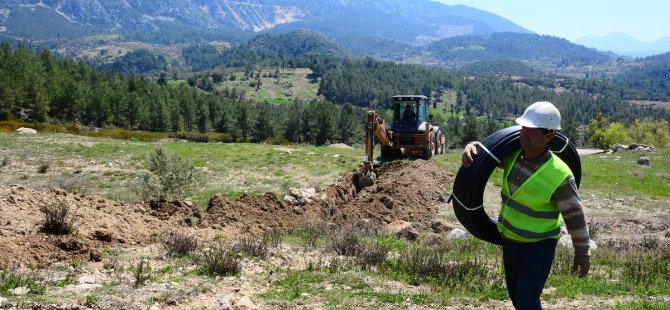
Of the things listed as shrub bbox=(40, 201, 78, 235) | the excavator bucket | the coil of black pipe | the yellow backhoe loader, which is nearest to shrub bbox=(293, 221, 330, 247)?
shrub bbox=(40, 201, 78, 235)

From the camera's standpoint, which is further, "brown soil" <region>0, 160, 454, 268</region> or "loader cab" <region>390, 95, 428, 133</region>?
"loader cab" <region>390, 95, 428, 133</region>

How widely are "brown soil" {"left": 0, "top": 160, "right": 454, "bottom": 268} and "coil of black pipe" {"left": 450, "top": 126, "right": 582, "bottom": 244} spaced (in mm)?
5489

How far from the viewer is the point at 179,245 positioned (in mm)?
7812

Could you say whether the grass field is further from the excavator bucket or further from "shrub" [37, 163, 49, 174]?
the excavator bucket

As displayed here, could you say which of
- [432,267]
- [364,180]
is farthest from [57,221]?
[364,180]

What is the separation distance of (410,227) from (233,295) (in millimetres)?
6012

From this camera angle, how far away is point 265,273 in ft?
23.5

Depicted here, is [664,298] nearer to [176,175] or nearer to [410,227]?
[410,227]

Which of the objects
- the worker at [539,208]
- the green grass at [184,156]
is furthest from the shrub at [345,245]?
the green grass at [184,156]

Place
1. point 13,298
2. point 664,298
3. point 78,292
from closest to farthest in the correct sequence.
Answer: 1. point 13,298
2. point 78,292
3. point 664,298

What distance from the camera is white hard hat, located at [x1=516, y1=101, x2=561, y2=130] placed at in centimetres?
394

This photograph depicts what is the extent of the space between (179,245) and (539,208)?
229 inches

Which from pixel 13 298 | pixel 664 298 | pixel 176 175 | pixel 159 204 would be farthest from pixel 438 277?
pixel 176 175

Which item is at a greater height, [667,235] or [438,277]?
[438,277]
